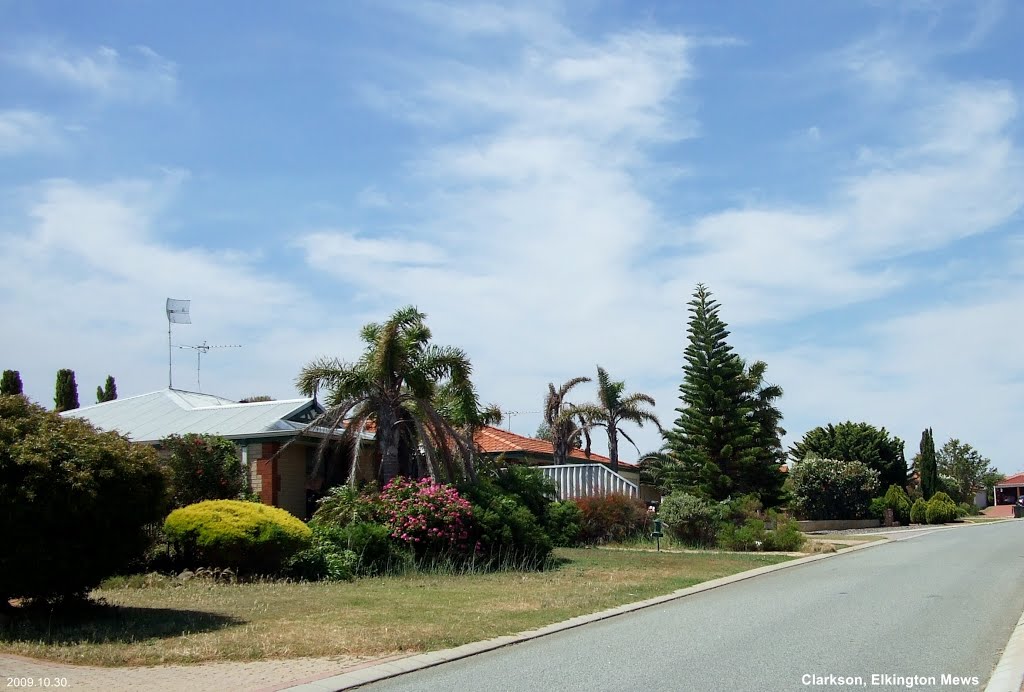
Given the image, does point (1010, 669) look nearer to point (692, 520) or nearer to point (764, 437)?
point (692, 520)

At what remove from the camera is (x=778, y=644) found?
9.84 metres

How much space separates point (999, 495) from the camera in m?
91.2

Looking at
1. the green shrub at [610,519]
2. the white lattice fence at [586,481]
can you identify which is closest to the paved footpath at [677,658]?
the green shrub at [610,519]

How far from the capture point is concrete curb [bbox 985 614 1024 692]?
7.76 meters

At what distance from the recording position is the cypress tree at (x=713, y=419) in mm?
41156

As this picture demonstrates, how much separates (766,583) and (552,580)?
12.7ft

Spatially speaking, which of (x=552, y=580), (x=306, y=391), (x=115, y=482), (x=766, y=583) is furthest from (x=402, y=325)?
(x=115, y=482)

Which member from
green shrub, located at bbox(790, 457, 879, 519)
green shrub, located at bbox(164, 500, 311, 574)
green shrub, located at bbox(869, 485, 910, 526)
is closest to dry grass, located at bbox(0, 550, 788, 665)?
green shrub, located at bbox(164, 500, 311, 574)

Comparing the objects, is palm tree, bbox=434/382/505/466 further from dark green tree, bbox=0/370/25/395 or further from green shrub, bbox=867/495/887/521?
green shrub, bbox=867/495/887/521

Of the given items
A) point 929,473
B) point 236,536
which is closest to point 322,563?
point 236,536

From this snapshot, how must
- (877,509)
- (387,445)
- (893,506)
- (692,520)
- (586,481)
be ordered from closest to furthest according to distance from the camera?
(387,445)
(692,520)
(586,481)
(877,509)
(893,506)

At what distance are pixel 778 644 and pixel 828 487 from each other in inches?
1480

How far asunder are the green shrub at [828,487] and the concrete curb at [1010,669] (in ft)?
117

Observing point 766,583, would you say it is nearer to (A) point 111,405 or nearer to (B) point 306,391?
(B) point 306,391
